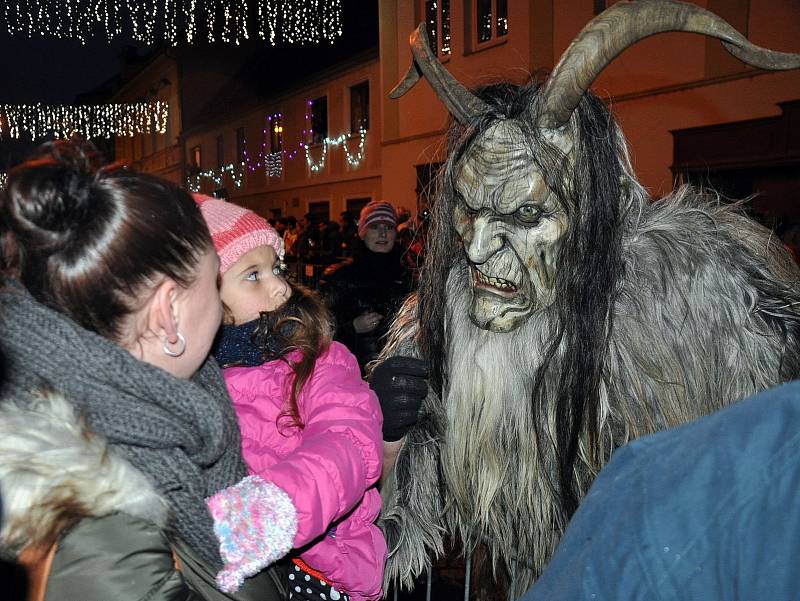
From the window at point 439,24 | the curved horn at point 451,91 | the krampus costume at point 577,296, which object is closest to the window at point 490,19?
the window at point 439,24

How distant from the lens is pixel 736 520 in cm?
78

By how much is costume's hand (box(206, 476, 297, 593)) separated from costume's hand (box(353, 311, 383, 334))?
343 cm

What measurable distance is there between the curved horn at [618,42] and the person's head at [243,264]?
888 millimetres

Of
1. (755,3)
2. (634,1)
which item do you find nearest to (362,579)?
(634,1)

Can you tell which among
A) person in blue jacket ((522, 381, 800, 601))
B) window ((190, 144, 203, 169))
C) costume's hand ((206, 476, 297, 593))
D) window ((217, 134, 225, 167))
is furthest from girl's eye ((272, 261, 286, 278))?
window ((190, 144, 203, 169))

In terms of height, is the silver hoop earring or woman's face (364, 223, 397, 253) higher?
woman's face (364, 223, 397, 253)

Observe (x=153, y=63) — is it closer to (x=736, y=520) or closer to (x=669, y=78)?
(x=669, y=78)

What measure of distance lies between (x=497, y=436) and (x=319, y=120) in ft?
65.0

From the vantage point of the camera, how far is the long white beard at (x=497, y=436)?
211 centimetres

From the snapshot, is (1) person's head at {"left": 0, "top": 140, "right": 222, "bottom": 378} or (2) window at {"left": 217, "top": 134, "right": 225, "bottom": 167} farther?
(2) window at {"left": 217, "top": 134, "right": 225, "bottom": 167}

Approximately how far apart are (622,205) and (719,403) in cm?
64

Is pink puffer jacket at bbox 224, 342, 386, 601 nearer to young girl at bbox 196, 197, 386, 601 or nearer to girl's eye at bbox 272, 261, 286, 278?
young girl at bbox 196, 197, 386, 601

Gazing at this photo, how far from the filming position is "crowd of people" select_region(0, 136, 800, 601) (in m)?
0.80

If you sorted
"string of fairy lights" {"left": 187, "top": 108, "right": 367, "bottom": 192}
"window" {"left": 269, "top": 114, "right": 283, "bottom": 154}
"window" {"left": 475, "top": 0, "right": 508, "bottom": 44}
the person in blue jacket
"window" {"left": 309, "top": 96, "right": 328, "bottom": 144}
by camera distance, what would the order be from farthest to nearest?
"window" {"left": 269, "top": 114, "right": 283, "bottom": 154}, "window" {"left": 309, "top": 96, "right": 328, "bottom": 144}, "string of fairy lights" {"left": 187, "top": 108, "right": 367, "bottom": 192}, "window" {"left": 475, "top": 0, "right": 508, "bottom": 44}, the person in blue jacket
